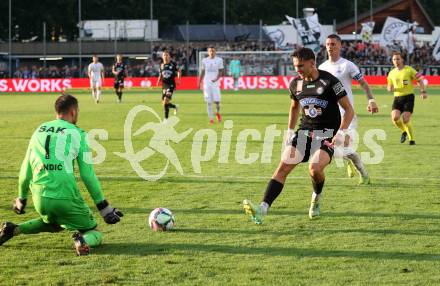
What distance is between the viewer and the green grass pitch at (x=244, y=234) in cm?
678

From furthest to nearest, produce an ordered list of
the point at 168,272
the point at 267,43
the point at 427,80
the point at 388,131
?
1. the point at 267,43
2. the point at 427,80
3. the point at 388,131
4. the point at 168,272

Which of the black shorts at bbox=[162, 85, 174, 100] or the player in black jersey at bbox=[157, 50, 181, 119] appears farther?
the player in black jersey at bbox=[157, 50, 181, 119]

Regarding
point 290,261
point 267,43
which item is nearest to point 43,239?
point 290,261

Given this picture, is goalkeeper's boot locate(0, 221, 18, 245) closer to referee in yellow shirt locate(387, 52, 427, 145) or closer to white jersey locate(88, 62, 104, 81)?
referee in yellow shirt locate(387, 52, 427, 145)

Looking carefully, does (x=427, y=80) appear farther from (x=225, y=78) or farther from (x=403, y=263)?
(x=403, y=263)

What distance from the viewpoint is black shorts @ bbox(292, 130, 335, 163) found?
895 cm

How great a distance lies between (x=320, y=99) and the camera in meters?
8.96

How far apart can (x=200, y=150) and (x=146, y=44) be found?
4379cm

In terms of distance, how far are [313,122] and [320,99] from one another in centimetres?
28

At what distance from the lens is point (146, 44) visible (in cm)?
5938

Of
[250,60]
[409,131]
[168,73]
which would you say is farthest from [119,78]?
[409,131]

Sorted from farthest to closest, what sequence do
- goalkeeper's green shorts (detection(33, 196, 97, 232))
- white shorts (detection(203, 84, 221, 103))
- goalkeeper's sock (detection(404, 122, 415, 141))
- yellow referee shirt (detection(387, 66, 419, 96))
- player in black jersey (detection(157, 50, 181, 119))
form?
player in black jersey (detection(157, 50, 181, 119))
white shorts (detection(203, 84, 221, 103))
yellow referee shirt (detection(387, 66, 419, 96))
goalkeeper's sock (detection(404, 122, 415, 141))
goalkeeper's green shorts (detection(33, 196, 97, 232))

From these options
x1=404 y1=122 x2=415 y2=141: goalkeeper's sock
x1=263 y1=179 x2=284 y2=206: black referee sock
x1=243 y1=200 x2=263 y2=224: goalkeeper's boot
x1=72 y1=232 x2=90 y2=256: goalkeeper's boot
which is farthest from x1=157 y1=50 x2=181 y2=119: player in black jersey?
x1=72 y1=232 x2=90 y2=256: goalkeeper's boot

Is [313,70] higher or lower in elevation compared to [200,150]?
higher
